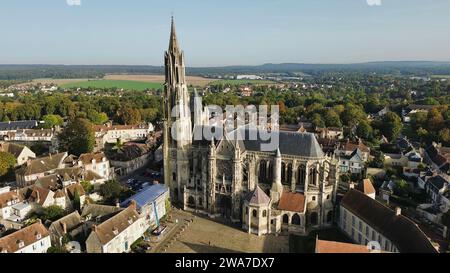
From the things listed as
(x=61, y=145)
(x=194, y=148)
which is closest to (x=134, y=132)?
(x=61, y=145)

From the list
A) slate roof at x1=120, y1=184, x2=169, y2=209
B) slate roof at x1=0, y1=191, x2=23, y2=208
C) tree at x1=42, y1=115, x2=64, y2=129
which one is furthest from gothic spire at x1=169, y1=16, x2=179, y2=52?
tree at x1=42, y1=115, x2=64, y2=129

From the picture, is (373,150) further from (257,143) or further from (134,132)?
(134,132)

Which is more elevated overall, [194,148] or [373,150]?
[194,148]

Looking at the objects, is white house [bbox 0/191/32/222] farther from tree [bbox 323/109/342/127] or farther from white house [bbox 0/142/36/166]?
tree [bbox 323/109/342/127]

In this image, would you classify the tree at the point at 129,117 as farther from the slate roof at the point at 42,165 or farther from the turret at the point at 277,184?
the turret at the point at 277,184

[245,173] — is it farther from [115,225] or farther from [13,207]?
[13,207]

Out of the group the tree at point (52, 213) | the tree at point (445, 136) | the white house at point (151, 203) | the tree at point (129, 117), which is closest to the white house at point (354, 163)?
the tree at point (445, 136)

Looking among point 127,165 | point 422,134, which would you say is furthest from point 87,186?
point 422,134
